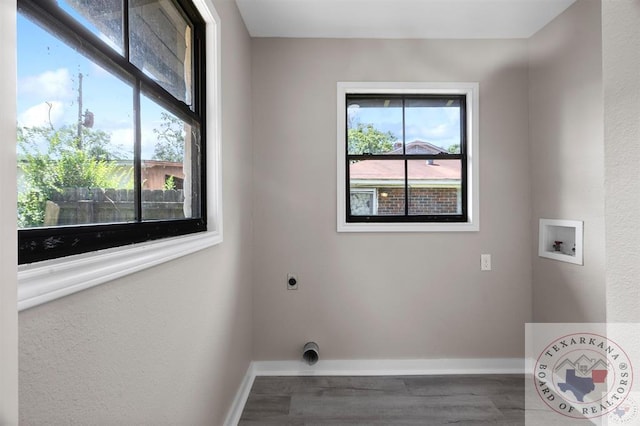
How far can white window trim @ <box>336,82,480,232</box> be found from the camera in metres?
2.51

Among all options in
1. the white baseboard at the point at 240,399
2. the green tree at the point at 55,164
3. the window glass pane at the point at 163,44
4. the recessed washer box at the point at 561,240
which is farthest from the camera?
the recessed washer box at the point at 561,240

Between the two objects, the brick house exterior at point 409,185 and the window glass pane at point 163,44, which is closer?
the window glass pane at point 163,44

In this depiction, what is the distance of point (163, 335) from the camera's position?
1.06m

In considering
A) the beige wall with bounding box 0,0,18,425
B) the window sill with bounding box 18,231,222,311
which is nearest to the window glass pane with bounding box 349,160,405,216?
the window sill with bounding box 18,231,222,311

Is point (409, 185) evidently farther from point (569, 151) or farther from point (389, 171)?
point (569, 151)

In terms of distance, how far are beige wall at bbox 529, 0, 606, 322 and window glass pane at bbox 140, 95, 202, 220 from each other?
224cm

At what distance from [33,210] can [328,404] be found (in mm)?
1985

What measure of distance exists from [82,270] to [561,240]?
275 cm

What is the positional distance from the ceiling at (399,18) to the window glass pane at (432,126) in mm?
488

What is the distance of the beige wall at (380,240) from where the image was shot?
2504 mm

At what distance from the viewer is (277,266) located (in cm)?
251

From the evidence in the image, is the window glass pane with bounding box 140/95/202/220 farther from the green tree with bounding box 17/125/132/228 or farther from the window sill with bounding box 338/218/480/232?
the window sill with bounding box 338/218/480/232

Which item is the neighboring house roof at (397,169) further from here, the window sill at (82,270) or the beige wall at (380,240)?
the window sill at (82,270)

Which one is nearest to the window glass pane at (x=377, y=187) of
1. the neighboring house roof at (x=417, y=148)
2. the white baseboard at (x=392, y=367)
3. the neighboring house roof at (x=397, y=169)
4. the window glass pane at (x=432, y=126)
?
the neighboring house roof at (x=397, y=169)
